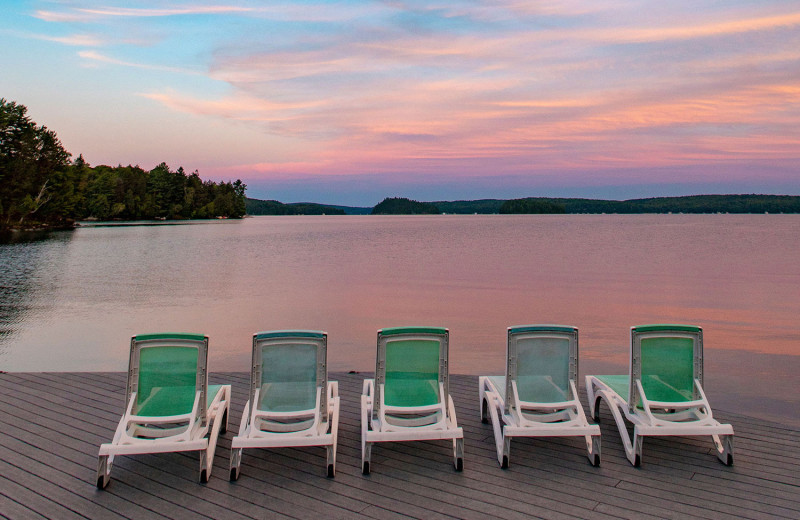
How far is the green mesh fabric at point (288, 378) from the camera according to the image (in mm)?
4305

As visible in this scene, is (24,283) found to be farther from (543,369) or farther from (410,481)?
(543,369)

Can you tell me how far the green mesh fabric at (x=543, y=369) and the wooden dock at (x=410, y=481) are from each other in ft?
1.52

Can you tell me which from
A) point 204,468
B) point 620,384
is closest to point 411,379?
point 204,468

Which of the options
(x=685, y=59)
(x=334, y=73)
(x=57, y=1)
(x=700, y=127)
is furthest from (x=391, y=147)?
(x=57, y=1)

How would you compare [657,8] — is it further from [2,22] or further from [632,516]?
[2,22]

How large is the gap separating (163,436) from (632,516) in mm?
3109

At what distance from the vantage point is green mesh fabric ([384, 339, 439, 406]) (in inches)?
175

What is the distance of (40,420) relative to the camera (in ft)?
17.1

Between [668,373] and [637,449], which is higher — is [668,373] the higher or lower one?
the higher one

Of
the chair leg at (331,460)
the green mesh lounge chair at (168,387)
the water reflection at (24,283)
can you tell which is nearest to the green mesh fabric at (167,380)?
the green mesh lounge chair at (168,387)

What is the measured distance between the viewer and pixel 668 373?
14.7 feet

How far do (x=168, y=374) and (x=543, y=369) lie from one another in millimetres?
2729

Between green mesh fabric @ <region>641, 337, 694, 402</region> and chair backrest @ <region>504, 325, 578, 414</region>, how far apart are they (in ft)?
1.82

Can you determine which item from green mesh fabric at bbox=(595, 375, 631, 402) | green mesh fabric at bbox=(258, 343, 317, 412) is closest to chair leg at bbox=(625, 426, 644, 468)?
green mesh fabric at bbox=(595, 375, 631, 402)
